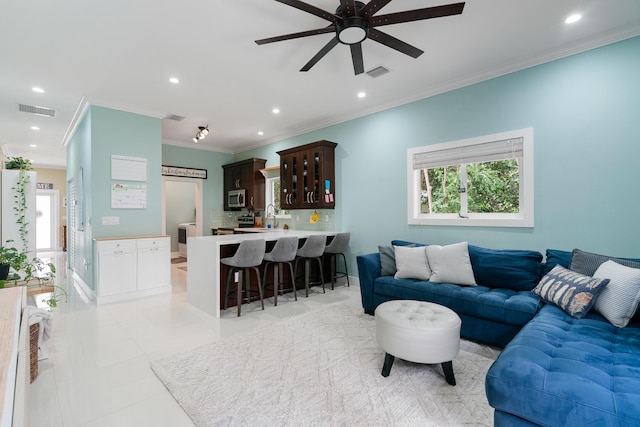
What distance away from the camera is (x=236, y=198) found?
7.29 metres

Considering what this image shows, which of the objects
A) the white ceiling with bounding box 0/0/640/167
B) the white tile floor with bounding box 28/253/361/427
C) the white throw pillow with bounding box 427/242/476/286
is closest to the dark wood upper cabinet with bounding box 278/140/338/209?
the white ceiling with bounding box 0/0/640/167

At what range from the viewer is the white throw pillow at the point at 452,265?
3125mm

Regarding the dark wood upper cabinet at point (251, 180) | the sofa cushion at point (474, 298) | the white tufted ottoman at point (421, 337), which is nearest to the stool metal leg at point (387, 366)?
the white tufted ottoman at point (421, 337)

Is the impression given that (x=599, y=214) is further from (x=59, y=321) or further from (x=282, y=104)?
(x=59, y=321)

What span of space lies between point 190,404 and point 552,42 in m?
4.43

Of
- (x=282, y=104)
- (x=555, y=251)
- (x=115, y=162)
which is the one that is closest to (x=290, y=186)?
(x=282, y=104)

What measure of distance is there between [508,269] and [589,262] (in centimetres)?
62

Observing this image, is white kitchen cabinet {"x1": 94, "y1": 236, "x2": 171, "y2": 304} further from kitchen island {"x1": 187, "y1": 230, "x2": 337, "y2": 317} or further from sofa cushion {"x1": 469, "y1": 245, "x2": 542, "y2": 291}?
sofa cushion {"x1": 469, "y1": 245, "x2": 542, "y2": 291}

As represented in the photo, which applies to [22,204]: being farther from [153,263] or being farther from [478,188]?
[478,188]

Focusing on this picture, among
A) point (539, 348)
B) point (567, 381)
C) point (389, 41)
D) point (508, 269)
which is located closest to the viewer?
point (567, 381)

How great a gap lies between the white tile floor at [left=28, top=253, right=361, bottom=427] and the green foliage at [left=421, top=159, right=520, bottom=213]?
183 cm

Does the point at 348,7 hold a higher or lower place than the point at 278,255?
higher

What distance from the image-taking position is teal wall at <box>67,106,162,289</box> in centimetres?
434

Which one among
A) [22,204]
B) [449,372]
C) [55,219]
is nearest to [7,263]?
[22,204]
